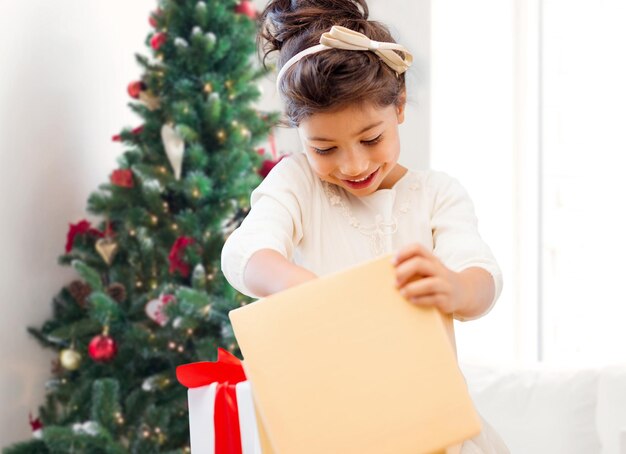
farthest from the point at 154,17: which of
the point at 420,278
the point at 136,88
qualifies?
the point at 420,278

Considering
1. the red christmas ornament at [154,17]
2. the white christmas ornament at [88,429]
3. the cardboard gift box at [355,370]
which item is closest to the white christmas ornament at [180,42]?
the red christmas ornament at [154,17]

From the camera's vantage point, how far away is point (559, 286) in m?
3.39

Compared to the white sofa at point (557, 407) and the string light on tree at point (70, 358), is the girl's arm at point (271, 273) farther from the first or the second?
the string light on tree at point (70, 358)

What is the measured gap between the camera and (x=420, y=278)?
3.30ft

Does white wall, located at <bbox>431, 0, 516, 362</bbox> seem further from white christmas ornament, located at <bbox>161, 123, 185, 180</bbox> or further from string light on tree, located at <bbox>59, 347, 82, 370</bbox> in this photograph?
string light on tree, located at <bbox>59, 347, 82, 370</bbox>

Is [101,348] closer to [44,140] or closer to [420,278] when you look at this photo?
[44,140]

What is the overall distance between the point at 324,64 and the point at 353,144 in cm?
11

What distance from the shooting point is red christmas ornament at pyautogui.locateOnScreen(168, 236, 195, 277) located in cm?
264

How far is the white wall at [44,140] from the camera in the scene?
8.90 feet

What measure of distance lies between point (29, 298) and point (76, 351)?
230 millimetres

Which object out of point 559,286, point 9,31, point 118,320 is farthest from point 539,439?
point 9,31

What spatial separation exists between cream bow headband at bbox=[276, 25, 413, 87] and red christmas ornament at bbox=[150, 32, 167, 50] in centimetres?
149

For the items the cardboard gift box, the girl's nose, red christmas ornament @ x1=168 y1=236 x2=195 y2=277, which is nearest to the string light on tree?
red christmas ornament @ x1=168 y1=236 x2=195 y2=277

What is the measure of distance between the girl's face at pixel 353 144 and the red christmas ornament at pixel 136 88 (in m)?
1.52
